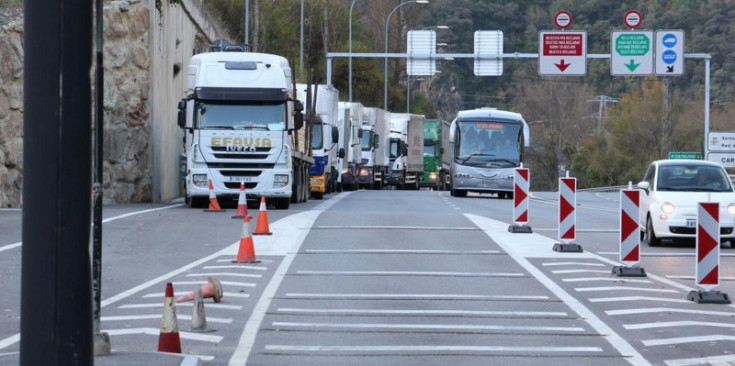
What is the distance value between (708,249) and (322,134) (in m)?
30.0

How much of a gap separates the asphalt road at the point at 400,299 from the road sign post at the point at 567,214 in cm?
23

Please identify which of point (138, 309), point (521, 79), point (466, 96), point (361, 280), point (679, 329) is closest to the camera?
point (679, 329)

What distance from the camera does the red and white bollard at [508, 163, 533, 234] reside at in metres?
21.7

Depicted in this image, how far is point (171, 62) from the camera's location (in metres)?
39.7

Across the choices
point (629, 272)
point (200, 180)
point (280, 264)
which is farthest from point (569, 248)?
point (200, 180)

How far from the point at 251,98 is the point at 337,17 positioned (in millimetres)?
57940

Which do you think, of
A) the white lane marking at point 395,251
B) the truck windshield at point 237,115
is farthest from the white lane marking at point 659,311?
the truck windshield at point 237,115

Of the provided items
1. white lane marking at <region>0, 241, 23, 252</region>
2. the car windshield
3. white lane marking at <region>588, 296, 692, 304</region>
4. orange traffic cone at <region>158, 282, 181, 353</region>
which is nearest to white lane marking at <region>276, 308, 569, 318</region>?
white lane marking at <region>588, 296, 692, 304</region>

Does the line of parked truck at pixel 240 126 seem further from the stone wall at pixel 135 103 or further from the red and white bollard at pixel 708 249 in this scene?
the red and white bollard at pixel 708 249

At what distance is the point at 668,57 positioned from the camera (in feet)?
145

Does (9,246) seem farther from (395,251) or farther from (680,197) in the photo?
(680,197)

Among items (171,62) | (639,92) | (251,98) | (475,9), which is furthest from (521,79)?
(251,98)

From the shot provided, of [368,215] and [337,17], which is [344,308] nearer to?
[368,215]

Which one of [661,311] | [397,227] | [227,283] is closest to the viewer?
[661,311]
